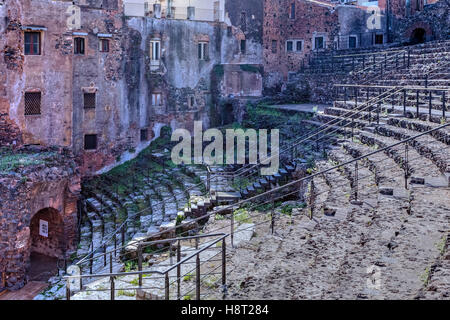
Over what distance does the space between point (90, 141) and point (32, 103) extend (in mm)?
3736

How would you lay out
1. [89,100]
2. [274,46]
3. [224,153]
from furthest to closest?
[274,46] → [89,100] → [224,153]

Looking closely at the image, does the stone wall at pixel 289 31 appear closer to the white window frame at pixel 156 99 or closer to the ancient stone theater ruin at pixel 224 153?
the ancient stone theater ruin at pixel 224 153

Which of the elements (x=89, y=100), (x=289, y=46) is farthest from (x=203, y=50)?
(x=89, y=100)

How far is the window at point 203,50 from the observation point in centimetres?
2973

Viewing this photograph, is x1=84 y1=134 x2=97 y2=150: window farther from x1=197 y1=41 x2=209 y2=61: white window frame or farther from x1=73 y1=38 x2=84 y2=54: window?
x1=197 y1=41 x2=209 y2=61: white window frame

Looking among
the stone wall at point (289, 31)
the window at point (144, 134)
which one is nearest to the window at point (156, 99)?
the window at point (144, 134)

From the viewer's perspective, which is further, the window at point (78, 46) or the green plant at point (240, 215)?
the window at point (78, 46)

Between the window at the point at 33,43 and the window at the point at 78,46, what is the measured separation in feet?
7.34

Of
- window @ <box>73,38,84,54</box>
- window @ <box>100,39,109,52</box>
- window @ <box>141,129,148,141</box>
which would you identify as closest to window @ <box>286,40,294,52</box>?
window @ <box>141,129,148,141</box>

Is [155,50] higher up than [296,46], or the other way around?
[296,46]

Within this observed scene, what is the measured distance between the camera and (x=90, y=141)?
84.5ft

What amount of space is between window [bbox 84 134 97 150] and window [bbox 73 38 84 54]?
387cm

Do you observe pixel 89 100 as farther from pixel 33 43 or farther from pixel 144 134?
pixel 33 43

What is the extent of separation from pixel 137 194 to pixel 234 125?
8227mm
